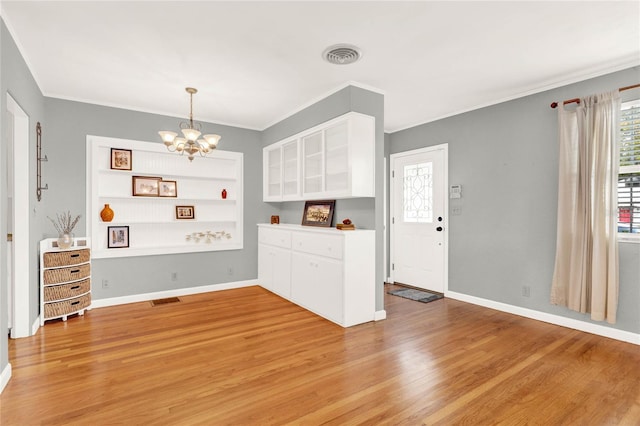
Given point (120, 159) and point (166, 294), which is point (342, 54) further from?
point (166, 294)

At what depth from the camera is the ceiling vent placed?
289 centimetres

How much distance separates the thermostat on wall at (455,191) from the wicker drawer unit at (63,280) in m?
4.82

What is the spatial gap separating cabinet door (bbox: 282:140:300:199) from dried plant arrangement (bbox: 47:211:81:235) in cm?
268

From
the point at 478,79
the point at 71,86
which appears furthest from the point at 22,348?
the point at 478,79

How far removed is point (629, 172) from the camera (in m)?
3.19

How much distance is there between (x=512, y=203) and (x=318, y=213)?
Result: 2.45m

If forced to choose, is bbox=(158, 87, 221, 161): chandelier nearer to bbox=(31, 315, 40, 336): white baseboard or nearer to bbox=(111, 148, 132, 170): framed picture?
bbox=(111, 148, 132, 170): framed picture

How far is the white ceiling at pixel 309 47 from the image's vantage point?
2379 millimetres

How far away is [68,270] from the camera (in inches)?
147

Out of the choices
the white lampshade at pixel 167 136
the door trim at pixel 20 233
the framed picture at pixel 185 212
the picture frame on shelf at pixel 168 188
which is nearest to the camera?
the door trim at pixel 20 233

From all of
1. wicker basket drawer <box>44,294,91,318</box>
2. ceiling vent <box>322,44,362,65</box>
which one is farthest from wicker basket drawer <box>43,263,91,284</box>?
ceiling vent <box>322,44,362,65</box>

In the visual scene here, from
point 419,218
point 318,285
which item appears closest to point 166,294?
point 318,285

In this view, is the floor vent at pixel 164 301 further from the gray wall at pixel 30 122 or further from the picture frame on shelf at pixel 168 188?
the picture frame on shelf at pixel 168 188

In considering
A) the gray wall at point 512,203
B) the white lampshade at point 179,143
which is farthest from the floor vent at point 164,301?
the gray wall at point 512,203
